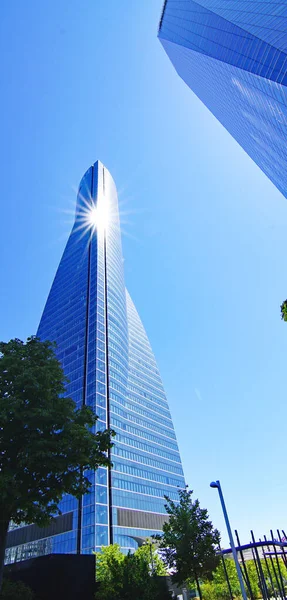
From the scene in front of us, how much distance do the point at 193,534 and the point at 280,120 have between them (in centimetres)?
4181

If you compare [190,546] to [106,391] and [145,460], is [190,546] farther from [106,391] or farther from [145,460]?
[145,460]

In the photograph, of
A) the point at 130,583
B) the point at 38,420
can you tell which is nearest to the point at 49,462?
the point at 38,420

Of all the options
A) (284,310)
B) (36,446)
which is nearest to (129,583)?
(36,446)

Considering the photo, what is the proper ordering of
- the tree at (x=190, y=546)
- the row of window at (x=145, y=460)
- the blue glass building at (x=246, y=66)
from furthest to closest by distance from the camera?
the row of window at (x=145, y=460)
the blue glass building at (x=246, y=66)
the tree at (x=190, y=546)

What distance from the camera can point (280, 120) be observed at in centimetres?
4138

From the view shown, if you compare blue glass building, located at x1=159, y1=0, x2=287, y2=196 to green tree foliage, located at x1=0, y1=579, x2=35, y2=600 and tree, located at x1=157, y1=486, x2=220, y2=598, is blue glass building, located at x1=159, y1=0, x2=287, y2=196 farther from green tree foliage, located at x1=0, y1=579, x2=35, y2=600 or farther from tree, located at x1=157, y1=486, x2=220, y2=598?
green tree foliage, located at x1=0, y1=579, x2=35, y2=600

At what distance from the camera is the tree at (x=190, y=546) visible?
92.8 feet

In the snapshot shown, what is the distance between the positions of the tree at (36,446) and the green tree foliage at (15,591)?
5.45m

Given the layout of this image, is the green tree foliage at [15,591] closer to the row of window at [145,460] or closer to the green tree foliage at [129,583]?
the green tree foliage at [129,583]

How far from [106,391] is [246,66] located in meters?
76.7

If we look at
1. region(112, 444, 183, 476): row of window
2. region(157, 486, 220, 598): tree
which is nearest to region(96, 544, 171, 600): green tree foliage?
region(157, 486, 220, 598): tree

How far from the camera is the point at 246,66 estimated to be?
145 ft

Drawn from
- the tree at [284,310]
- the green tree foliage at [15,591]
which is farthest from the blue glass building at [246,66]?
the green tree foliage at [15,591]

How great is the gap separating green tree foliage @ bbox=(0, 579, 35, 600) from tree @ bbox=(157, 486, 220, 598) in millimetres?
11425
